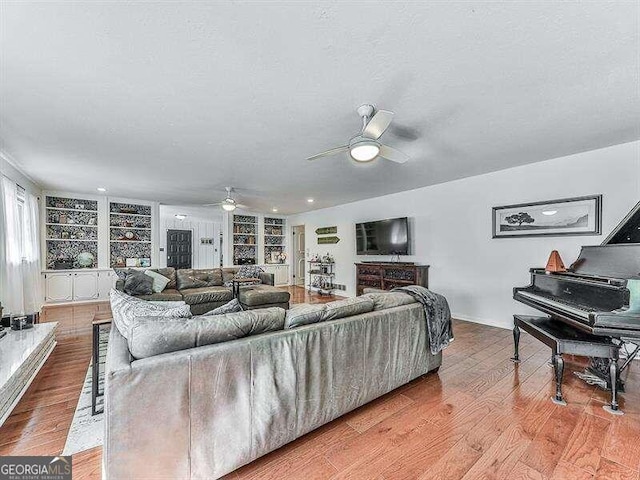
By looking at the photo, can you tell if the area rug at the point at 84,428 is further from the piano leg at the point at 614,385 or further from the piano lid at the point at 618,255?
the piano lid at the point at 618,255

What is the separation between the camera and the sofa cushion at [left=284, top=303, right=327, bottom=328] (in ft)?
5.83

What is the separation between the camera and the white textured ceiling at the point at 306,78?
1380 mm

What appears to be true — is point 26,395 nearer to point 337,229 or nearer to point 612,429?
point 612,429

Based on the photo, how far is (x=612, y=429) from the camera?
1816 mm

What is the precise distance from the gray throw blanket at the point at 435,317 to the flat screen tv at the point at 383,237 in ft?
9.30

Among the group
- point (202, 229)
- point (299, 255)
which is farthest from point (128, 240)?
point (299, 255)

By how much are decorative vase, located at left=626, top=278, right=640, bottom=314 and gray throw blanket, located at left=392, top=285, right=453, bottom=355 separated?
47.5 inches

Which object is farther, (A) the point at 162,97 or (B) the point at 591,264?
(B) the point at 591,264

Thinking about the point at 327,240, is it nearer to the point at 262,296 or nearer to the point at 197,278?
the point at 262,296

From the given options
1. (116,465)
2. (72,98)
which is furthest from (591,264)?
(72,98)

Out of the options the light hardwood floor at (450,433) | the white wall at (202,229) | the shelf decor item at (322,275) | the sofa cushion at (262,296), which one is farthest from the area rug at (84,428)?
the white wall at (202,229)

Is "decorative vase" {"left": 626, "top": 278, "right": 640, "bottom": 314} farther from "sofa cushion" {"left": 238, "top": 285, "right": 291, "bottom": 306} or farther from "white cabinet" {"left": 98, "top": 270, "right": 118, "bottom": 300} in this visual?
"white cabinet" {"left": 98, "top": 270, "right": 118, "bottom": 300}

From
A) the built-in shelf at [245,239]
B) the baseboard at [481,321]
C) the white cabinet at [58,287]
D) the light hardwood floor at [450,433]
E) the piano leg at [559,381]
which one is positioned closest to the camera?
the light hardwood floor at [450,433]

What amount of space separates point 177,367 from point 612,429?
2759 mm
